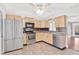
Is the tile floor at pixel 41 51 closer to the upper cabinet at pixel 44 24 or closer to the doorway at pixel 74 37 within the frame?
the doorway at pixel 74 37

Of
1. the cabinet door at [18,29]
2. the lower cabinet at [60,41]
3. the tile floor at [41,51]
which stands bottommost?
the tile floor at [41,51]

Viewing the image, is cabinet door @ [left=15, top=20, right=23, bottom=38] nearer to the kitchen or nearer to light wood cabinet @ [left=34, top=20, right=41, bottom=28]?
the kitchen

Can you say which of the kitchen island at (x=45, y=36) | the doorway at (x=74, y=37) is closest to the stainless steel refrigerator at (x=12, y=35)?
the kitchen island at (x=45, y=36)

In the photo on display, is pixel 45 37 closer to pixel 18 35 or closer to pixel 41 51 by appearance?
pixel 41 51

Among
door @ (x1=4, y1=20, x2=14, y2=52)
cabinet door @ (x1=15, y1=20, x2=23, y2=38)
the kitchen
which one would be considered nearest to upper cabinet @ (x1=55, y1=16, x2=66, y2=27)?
the kitchen

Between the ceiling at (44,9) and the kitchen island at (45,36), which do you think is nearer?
the ceiling at (44,9)

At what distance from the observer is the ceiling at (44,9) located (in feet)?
5.84

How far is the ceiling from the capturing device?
1.78m

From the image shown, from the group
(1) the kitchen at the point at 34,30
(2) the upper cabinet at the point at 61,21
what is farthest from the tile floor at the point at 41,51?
(2) the upper cabinet at the point at 61,21

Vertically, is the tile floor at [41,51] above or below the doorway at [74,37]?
below

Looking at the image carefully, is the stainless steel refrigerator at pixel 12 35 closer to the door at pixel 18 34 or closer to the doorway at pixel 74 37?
the door at pixel 18 34

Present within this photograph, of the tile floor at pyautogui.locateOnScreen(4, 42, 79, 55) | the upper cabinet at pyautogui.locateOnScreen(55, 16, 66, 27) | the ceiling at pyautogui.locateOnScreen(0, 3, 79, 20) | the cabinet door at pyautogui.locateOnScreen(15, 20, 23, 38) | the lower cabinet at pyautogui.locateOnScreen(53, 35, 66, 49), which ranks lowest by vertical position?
the tile floor at pyautogui.locateOnScreen(4, 42, 79, 55)

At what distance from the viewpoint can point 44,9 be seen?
5.99ft
